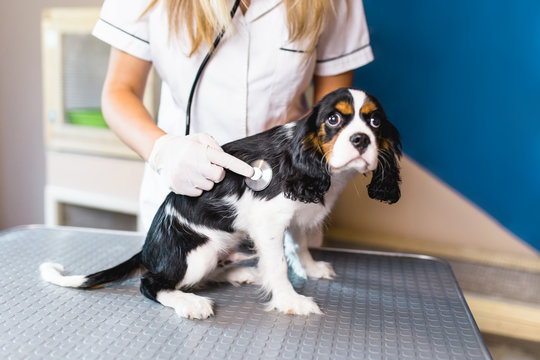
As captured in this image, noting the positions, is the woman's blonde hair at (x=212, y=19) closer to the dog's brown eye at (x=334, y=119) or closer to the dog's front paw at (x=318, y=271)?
the dog's brown eye at (x=334, y=119)

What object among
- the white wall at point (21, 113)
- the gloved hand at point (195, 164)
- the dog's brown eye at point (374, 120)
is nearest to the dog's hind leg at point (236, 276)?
the gloved hand at point (195, 164)

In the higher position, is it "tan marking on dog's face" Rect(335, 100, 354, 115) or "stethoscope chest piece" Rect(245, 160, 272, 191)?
"tan marking on dog's face" Rect(335, 100, 354, 115)

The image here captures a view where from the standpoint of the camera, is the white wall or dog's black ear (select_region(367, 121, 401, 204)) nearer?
dog's black ear (select_region(367, 121, 401, 204))

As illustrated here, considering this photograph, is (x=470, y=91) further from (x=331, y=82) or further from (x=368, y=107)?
(x=368, y=107)

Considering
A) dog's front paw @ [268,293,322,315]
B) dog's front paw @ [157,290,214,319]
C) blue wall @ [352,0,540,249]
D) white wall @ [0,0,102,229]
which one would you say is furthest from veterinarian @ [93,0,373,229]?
white wall @ [0,0,102,229]

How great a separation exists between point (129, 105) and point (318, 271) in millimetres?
599

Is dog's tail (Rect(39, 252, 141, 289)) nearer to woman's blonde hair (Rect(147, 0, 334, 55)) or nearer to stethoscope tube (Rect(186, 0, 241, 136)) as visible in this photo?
stethoscope tube (Rect(186, 0, 241, 136))

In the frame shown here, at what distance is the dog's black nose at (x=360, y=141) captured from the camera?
2.79 ft

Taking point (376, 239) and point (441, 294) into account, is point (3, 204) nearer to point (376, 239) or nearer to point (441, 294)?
point (376, 239)

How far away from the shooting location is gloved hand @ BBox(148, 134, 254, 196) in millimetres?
962

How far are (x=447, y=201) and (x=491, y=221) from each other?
180 millimetres

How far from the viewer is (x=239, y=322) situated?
918mm

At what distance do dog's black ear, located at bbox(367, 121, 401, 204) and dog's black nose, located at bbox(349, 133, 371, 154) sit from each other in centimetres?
9

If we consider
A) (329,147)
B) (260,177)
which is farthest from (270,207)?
(329,147)
